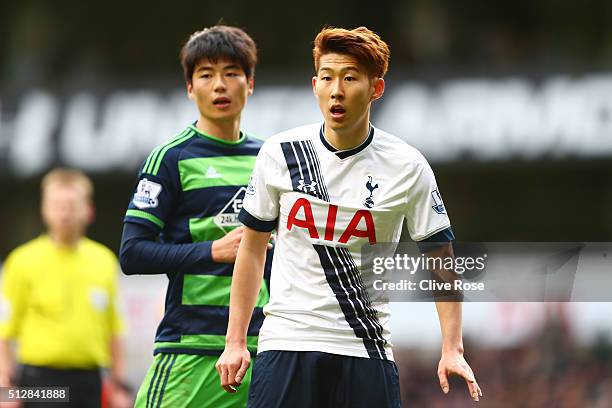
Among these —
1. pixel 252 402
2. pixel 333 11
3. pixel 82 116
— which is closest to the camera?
pixel 252 402

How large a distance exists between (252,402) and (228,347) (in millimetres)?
207

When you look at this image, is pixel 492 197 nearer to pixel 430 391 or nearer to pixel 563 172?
pixel 563 172

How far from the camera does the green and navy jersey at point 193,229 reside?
17.3 ft

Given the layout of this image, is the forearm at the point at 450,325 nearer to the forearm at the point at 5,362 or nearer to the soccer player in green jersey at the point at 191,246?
the soccer player in green jersey at the point at 191,246

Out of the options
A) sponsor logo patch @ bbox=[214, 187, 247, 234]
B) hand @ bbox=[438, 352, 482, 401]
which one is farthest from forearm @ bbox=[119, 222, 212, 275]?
hand @ bbox=[438, 352, 482, 401]

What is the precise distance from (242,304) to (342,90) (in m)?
0.79

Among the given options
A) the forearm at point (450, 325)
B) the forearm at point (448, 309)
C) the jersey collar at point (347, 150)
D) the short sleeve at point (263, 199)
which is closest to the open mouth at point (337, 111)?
the jersey collar at point (347, 150)

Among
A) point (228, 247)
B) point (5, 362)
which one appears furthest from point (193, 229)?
point (5, 362)

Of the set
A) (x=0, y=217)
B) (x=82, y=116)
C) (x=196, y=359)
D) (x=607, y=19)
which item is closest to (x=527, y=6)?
(x=607, y=19)

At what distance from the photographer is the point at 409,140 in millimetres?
15516

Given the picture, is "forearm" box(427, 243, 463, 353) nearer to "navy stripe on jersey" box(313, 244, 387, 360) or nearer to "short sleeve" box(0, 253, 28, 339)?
"navy stripe on jersey" box(313, 244, 387, 360)

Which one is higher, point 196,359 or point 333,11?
point 333,11

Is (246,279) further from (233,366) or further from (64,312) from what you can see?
(64,312)

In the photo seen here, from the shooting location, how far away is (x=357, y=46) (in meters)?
4.44
